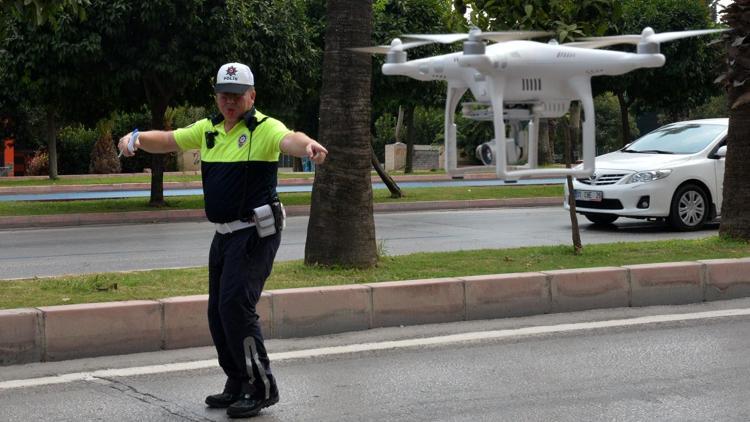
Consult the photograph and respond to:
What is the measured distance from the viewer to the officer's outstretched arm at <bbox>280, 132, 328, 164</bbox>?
531 centimetres

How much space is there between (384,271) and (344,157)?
40.7 inches

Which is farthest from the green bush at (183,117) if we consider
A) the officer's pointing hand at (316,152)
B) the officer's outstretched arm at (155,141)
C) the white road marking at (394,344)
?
the officer's pointing hand at (316,152)

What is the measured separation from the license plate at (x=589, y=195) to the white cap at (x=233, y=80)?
1031cm

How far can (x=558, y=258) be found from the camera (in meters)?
10.2

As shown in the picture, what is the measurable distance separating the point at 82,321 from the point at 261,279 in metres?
1.84

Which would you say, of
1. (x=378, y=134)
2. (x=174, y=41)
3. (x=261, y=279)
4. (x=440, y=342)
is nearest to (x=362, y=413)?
(x=261, y=279)

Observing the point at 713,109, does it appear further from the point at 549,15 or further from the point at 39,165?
the point at 549,15

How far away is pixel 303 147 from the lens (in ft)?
17.9

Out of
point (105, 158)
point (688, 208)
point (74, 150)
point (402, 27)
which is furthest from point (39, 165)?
point (688, 208)

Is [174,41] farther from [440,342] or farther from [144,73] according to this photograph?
[440,342]

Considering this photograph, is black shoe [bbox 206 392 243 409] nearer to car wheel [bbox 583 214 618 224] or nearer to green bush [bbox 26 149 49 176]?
car wheel [bbox 583 214 618 224]

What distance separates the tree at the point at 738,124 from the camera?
36.6ft

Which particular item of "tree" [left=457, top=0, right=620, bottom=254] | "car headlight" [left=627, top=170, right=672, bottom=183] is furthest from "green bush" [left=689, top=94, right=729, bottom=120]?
"tree" [left=457, top=0, right=620, bottom=254]

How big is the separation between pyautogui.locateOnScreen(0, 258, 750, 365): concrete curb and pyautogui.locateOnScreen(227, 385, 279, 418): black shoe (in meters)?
1.69
